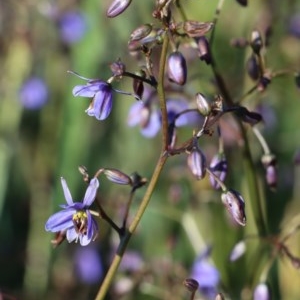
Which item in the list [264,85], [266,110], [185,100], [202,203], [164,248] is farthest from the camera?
[266,110]

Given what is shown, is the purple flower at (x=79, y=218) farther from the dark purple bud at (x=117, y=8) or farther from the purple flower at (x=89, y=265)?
the purple flower at (x=89, y=265)

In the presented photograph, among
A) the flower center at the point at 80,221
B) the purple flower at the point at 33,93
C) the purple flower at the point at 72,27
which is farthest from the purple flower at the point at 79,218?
the purple flower at the point at 72,27

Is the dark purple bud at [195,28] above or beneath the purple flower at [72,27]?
above

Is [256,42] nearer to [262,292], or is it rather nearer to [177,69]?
[177,69]

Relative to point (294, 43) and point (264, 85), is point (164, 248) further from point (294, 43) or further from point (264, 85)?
point (264, 85)

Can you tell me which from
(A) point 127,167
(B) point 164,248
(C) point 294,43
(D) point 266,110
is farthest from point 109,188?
(C) point 294,43

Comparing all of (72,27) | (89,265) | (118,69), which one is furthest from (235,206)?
(72,27)
